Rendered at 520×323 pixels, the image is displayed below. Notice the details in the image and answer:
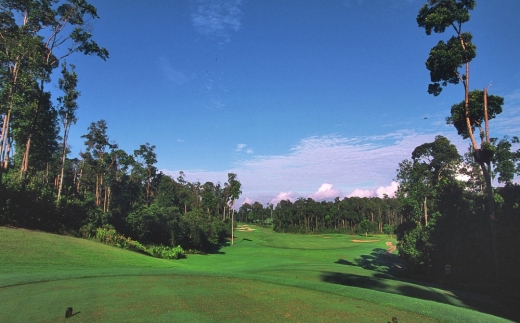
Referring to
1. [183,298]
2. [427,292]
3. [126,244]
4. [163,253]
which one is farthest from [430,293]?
[126,244]

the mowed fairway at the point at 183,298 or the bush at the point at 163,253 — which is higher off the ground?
the mowed fairway at the point at 183,298

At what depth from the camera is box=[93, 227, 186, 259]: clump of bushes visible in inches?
1189

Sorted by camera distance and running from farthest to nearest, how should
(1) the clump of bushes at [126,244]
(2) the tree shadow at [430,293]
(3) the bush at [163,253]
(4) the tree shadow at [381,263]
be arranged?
(4) the tree shadow at [381,263]
(3) the bush at [163,253]
(1) the clump of bushes at [126,244]
(2) the tree shadow at [430,293]

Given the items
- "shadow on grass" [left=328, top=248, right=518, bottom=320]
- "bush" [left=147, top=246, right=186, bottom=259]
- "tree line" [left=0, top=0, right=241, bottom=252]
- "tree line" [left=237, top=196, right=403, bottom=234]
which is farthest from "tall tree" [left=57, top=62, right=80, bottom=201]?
"tree line" [left=237, top=196, right=403, bottom=234]

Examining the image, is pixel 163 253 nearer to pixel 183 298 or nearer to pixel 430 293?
pixel 183 298

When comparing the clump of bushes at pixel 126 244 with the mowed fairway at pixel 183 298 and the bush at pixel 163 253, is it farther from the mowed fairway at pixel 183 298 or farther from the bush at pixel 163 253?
the mowed fairway at pixel 183 298

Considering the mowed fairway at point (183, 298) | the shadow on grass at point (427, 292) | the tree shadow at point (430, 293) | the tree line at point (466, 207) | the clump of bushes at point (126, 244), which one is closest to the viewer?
the mowed fairway at point (183, 298)

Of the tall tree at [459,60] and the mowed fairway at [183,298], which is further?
the tall tree at [459,60]

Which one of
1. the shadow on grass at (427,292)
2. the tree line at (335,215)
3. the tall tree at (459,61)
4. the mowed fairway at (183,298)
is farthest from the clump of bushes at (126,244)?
the tree line at (335,215)

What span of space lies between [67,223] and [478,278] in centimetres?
3635

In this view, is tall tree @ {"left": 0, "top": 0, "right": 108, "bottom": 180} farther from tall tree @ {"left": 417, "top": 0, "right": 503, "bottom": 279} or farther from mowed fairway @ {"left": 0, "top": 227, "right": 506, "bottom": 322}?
tall tree @ {"left": 417, "top": 0, "right": 503, "bottom": 279}

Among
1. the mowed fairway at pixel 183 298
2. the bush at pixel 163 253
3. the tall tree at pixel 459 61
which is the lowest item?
the bush at pixel 163 253

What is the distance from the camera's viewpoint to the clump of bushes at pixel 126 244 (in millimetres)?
30203

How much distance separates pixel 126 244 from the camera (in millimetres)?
30906
